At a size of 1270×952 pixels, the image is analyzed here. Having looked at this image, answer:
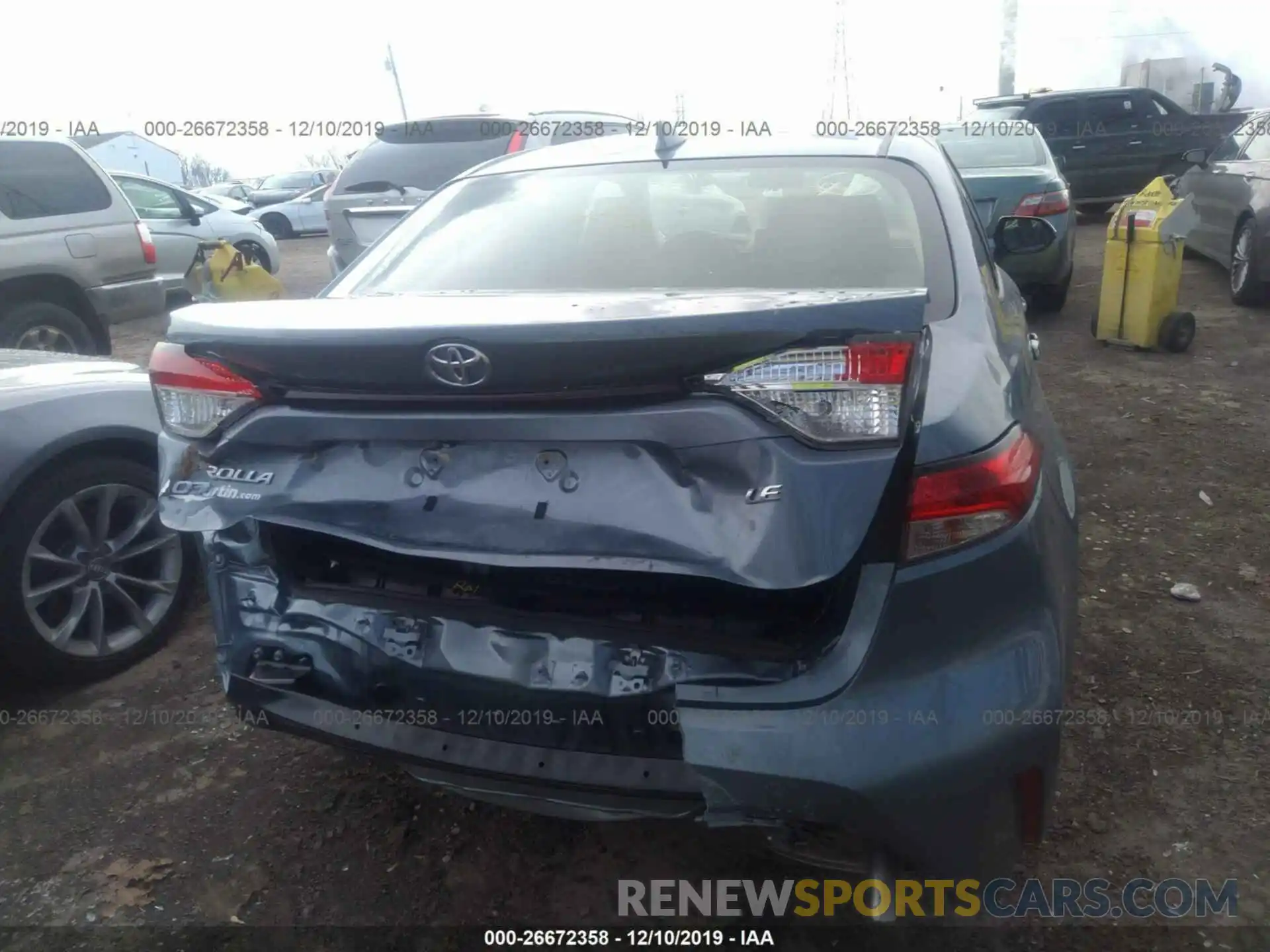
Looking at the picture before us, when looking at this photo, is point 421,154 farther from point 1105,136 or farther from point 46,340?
point 1105,136

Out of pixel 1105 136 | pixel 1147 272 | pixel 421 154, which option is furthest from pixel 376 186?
pixel 1105 136

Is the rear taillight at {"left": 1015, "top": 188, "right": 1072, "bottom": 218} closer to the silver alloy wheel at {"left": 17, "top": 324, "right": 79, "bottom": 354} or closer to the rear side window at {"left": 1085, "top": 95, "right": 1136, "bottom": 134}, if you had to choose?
the silver alloy wheel at {"left": 17, "top": 324, "right": 79, "bottom": 354}

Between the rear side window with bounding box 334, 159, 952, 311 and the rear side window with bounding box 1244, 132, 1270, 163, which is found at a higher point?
the rear side window with bounding box 334, 159, 952, 311

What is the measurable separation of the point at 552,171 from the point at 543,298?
115cm

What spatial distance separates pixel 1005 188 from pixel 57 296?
6.46 m

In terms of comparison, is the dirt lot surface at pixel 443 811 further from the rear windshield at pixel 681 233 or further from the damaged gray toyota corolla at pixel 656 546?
the rear windshield at pixel 681 233

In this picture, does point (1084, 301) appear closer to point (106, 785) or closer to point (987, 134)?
point (987, 134)

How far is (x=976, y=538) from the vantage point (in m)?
1.64

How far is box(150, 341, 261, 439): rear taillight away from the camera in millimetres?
1938

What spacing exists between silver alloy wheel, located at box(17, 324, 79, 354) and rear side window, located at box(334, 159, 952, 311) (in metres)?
4.82

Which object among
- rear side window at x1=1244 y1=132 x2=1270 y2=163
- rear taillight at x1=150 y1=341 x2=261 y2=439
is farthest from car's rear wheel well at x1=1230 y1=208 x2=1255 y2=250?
rear taillight at x1=150 y1=341 x2=261 y2=439

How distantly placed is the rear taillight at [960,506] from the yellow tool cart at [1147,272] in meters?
5.33

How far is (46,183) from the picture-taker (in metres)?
6.70

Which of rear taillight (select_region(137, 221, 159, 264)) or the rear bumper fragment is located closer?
the rear bumper fragment
